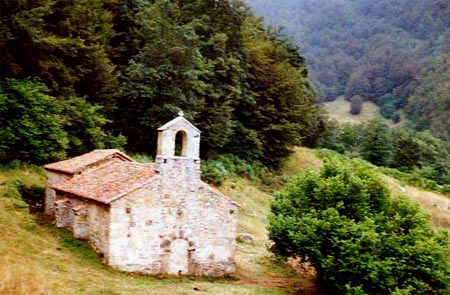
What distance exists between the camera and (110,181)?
20.1 metres

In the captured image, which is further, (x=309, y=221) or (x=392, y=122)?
(x=392, y=122)

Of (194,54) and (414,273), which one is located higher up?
(194,54)

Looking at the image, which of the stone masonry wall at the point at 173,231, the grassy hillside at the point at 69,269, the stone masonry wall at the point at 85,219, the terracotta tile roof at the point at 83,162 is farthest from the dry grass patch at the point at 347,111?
the stone masonry wall at the point at 85,219

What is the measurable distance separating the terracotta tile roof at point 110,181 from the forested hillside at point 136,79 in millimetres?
3773

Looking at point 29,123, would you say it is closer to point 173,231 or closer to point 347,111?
point 173,231

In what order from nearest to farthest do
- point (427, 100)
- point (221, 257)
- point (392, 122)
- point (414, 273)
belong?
point (414, 273) → point (221, 257) → point (427, 100) → point (392, 122)

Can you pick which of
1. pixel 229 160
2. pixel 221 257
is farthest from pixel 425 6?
pixel 221 257

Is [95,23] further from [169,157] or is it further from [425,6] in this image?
[425,6]

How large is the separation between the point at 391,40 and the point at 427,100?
133 ft

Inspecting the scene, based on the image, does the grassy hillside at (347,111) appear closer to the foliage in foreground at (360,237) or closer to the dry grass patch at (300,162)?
the dry grass patch at (300,162)

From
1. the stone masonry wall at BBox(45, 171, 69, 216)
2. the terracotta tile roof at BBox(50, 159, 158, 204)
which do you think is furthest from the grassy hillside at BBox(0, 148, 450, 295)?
the terracotta tile roof at BBox(50, 159, 158, 204)

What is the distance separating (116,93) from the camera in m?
30.7

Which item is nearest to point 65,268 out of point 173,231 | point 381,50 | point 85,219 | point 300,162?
point 85,219

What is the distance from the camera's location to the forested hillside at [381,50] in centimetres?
9712
